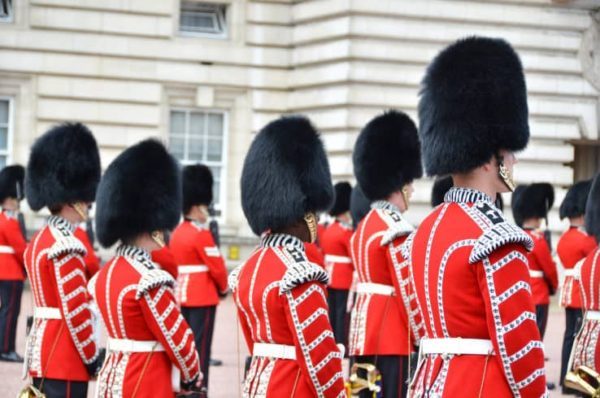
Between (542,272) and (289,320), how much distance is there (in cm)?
657

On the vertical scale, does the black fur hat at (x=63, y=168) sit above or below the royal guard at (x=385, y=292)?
above

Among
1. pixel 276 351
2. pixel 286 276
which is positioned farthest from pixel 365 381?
pixel 286 276

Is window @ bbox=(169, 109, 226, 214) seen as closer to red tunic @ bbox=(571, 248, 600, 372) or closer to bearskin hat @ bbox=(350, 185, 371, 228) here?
bearskin hat @ bbox=(350, 185, 371, 228)

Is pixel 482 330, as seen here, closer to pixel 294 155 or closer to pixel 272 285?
pixel 272 285

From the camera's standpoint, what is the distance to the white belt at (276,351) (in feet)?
16.2

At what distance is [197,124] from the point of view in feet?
60.6

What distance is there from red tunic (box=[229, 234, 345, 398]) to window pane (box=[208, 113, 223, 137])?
13.4m

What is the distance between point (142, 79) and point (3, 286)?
6.64 m

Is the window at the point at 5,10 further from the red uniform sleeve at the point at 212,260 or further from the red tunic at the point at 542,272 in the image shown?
the red tunic at the point at 542,272

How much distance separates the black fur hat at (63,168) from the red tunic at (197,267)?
8.87ft

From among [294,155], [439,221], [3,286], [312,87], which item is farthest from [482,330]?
[312,87]

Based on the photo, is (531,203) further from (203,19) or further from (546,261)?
(203,19)

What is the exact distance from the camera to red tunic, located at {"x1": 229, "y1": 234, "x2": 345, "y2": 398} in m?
4.83

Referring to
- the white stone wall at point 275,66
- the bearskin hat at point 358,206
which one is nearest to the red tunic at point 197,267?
the bearskin hat at point 358,206
